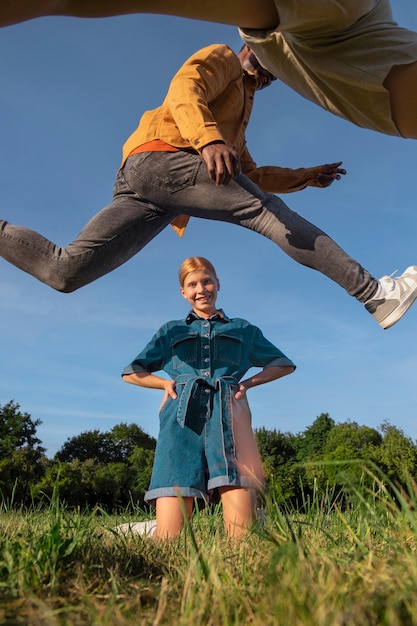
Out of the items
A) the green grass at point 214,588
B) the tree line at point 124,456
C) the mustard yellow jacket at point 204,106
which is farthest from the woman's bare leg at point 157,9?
the tree line at point 124,456

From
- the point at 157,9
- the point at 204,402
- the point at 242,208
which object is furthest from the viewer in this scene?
the point at 204,402

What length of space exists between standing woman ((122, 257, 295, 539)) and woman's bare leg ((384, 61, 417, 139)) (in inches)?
65.7

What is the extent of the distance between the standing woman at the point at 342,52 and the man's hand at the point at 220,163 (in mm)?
406

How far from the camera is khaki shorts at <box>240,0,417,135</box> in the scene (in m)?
2.20

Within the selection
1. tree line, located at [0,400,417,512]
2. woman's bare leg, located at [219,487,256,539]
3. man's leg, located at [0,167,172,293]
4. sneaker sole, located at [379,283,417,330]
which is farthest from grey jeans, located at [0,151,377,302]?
tree line, located at [0,400,417,512]

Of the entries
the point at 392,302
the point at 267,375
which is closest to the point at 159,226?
the point at 267,375

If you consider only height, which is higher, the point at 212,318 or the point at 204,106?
the point at 204,106

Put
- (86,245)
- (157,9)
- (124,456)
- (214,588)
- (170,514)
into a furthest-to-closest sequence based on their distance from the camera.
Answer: (124,456)
(170,514)
(86,245)
(157,9)
(214,588)

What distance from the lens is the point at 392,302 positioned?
2.67 meters

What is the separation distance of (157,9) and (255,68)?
67.9 inches

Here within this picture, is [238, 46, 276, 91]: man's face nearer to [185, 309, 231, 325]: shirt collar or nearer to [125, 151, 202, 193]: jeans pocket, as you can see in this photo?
[125, 151, 202, 193]: jeans pocket

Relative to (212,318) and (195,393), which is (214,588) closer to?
(195,393)

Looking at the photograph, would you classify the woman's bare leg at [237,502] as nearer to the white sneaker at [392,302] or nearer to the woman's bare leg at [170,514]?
the woman's bare leg at [170,514]

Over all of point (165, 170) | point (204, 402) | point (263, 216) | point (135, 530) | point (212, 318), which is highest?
point (165, 170)
